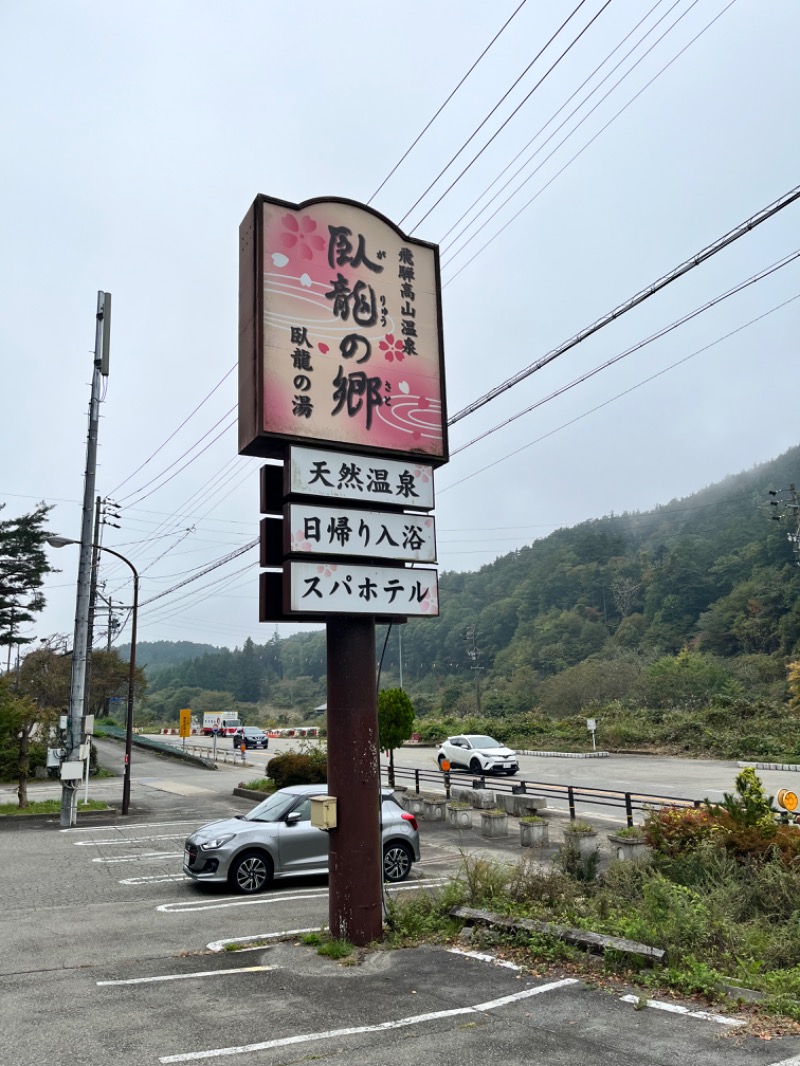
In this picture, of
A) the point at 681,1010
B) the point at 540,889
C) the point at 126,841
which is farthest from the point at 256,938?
the point at 126,841

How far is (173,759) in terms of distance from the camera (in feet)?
150

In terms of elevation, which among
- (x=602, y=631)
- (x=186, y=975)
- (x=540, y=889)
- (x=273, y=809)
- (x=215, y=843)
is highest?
(x=602, y=631)

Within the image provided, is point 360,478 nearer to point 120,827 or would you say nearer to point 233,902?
point 233,902

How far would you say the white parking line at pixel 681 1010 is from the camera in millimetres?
5744

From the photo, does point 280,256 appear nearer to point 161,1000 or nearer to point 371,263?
point 371,263

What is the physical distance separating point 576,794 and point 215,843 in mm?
11438

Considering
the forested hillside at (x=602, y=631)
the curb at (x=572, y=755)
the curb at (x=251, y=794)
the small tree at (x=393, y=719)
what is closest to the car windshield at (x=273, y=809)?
the small tree at (x=393, y=719)

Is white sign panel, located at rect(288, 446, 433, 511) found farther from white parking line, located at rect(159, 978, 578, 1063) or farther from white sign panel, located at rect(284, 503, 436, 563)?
white parking line, located at rect(159, 978, 578, 1063)

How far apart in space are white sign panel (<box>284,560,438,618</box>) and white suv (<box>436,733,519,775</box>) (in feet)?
78.4

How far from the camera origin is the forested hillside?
6538 centimetres

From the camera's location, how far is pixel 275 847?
475 inches

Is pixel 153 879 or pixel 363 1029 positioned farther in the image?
pixel 153 879

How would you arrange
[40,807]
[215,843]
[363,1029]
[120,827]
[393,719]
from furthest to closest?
1. [393,719]
2. [40,807]
3. [120,827]
4. [215,843]
5. [363,1029]

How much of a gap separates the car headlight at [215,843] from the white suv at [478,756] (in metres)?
20.9
